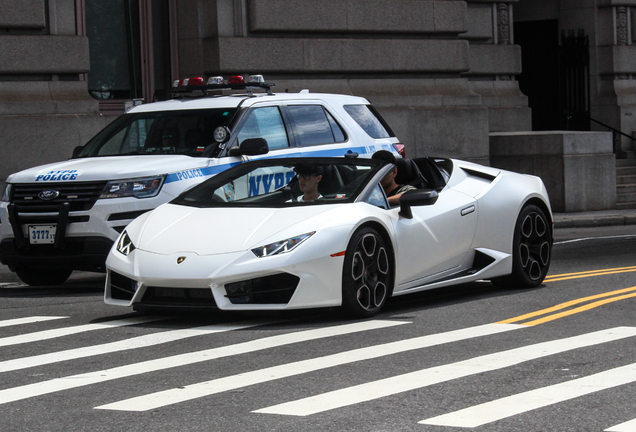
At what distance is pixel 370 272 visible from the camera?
8281mm

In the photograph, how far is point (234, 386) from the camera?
6012mm

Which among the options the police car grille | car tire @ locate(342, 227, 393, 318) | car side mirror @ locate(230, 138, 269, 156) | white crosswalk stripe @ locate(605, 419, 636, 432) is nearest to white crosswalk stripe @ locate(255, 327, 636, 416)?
white crosswalk stripe @ locate(605, 419, 636, 432)

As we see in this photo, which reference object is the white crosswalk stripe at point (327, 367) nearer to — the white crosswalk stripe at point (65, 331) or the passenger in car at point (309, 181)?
the white crosswalk stripe at point (65, 331)

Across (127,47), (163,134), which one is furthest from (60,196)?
(127,47)

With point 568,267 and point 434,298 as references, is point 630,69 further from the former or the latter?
point 434,298

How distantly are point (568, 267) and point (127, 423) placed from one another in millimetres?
7739

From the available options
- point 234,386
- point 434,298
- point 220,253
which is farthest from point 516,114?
point 234,386

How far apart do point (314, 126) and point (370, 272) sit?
4.17 meters

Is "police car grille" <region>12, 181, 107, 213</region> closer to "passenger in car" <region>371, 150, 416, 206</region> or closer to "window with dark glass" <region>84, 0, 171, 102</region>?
"passenger in car" <region>371, 150, 416, 206</region>

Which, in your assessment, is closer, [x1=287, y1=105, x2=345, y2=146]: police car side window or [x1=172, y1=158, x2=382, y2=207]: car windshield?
[x1=172, y1=158, x2=382, y2=207]: car windshield

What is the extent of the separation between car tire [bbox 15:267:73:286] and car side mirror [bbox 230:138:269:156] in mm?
2032

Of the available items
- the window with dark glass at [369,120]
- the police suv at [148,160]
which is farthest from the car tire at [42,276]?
the window with dark glass at [369,120]

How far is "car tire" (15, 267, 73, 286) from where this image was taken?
11.1 meters

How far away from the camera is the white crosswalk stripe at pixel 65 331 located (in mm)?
7680
